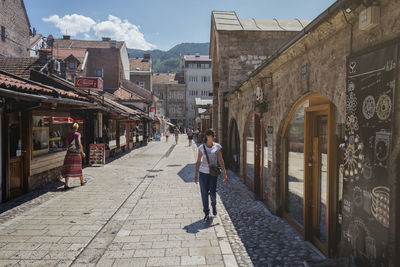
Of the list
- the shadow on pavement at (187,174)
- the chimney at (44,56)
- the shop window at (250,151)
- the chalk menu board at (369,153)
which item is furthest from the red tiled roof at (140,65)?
the chalk menu board at (369,153)

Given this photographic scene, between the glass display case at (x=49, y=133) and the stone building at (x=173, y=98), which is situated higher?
the stone building at (x=173, y=98)

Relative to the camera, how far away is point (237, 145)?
12.8 meters

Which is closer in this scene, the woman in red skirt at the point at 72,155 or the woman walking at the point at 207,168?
the woman walking at the point at 207,168

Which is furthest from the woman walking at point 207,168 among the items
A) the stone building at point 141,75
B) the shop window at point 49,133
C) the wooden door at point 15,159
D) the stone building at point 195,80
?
the stone building at point 195,80

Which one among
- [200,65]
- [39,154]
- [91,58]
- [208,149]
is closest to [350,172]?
[208,149]

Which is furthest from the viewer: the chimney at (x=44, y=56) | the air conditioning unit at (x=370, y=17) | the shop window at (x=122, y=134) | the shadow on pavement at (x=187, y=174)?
the shop window at (x=122, y=134)

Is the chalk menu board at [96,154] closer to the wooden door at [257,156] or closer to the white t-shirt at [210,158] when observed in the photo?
the wooden door at [257,156]

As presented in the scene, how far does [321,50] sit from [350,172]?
1774mm

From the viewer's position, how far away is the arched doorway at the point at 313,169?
4.07 meters

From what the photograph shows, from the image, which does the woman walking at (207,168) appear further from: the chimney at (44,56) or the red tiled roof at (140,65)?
the red tiled roof at (140,65)

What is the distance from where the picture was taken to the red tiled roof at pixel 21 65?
1348 cm

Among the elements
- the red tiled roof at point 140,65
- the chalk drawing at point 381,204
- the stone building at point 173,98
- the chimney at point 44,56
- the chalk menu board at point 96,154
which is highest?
the red tiled roof at point 140,65

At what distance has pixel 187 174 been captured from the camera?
39.4ft

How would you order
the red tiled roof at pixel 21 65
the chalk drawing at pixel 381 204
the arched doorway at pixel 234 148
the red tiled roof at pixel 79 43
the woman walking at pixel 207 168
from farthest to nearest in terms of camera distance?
the red tiled roof at pixel 79 43 → the red tiled roof at pixel 21 65 → the arched doorway at pixel 234 148 → the woman walking at pixel 207 168 → the chalk drawing at pixel 381 204
